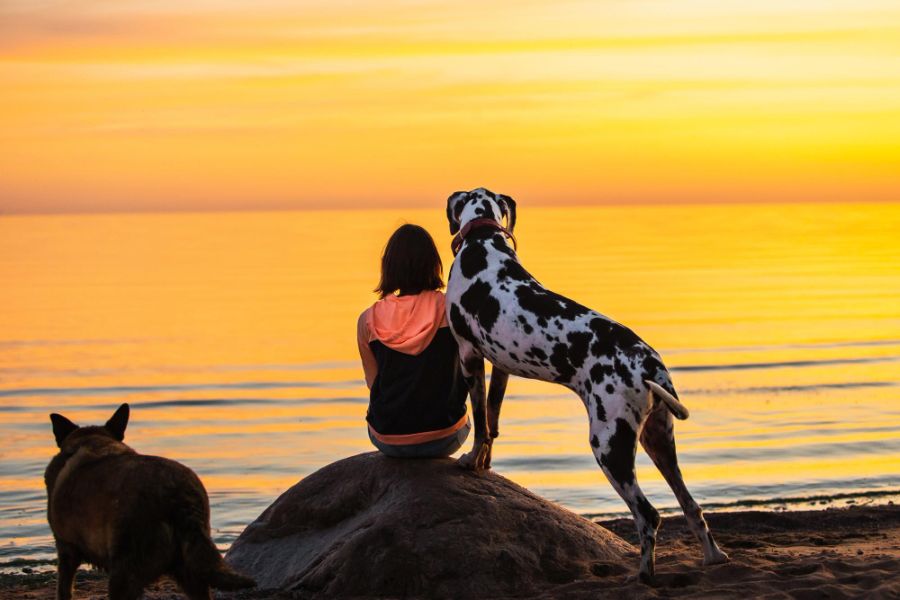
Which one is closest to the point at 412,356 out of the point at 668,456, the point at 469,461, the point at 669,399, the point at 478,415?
the point at 478,415

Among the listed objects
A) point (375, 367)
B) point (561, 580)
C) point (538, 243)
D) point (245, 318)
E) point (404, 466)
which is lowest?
point (561, 580)

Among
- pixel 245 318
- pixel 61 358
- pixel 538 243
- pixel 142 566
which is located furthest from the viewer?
pixel 538 243

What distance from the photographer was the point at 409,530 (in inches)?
308

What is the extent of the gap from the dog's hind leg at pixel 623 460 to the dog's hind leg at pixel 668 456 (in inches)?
12.4

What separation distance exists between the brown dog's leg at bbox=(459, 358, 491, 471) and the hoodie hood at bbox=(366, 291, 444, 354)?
0.38 m

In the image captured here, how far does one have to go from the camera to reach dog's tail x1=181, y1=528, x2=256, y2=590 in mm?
6277

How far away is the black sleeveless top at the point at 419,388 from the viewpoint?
8.31 meters

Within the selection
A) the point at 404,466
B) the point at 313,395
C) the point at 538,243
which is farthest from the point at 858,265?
the point at 404,466

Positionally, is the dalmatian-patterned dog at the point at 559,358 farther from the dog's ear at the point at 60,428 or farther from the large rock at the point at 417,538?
the dog's ear at the point at 60,428

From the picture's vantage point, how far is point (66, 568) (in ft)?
22.7

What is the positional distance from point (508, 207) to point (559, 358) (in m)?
1.72

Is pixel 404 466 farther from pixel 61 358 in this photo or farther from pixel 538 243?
pixel 538 243

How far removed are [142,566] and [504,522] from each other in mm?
2643

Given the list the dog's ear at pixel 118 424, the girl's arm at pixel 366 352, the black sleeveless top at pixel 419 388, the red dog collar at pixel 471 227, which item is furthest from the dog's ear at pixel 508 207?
the dog's ear at pixel 118 424
